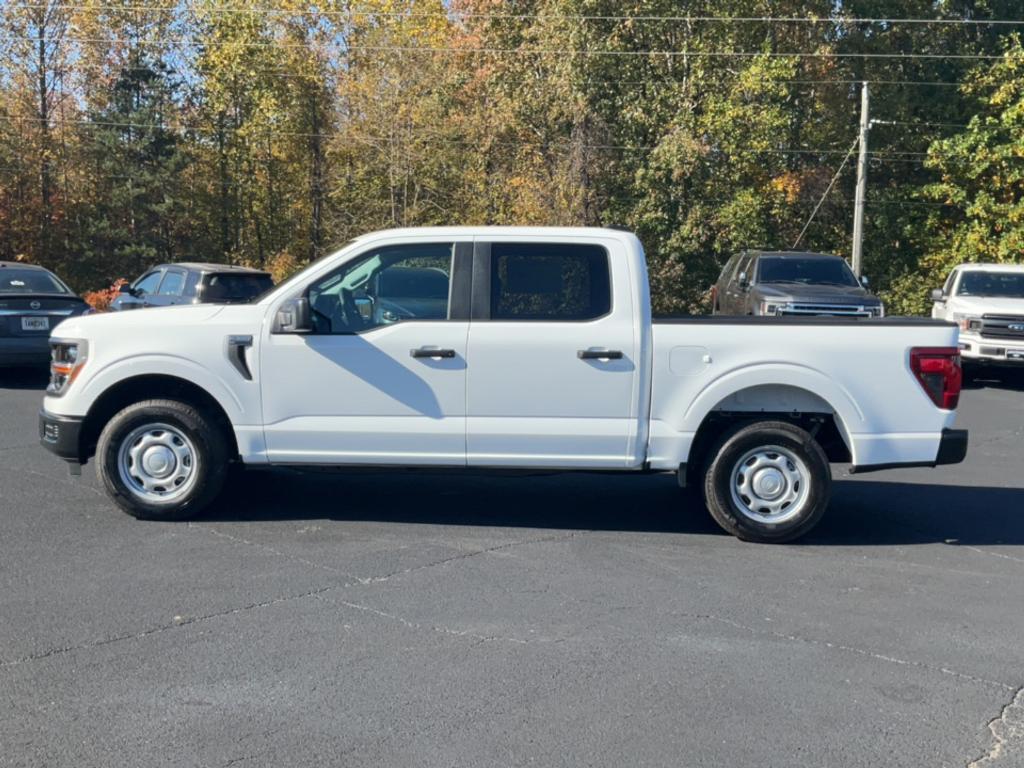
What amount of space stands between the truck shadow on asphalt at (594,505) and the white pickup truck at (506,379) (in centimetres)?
56

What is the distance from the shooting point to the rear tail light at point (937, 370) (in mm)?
7121

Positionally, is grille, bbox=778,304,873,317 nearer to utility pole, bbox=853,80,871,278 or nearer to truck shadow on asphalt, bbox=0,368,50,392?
truck shadow on asphalt, bbox=0,368,50,392

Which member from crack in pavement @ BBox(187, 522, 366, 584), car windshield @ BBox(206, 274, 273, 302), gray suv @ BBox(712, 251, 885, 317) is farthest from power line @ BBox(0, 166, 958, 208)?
crack in pavement @ BBox(187, 522, 366, 584)

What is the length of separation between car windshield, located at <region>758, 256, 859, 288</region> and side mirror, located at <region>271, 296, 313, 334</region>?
12487 millimetres

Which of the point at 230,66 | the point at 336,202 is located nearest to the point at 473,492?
the point at 336,202

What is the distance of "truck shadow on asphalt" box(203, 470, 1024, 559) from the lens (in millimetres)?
7719

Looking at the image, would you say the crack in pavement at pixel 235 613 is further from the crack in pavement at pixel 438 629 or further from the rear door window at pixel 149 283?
the rear door window at pixel 149 283

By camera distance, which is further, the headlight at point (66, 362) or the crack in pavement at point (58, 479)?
the crack in pavement at point (58, 479)

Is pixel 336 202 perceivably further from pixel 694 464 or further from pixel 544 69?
pixel 694 464

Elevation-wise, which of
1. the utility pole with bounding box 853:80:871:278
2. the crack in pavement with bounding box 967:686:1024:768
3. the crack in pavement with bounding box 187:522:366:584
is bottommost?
the crack in pavement with bounding box 967:686:1024:768

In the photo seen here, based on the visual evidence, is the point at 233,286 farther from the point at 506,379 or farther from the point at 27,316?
the point at 506,379

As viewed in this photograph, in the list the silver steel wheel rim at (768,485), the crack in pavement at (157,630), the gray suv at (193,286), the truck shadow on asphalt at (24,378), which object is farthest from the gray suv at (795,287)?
the crack in pavement at (157,630)

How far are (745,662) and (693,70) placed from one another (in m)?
28.8

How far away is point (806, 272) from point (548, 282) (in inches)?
480
